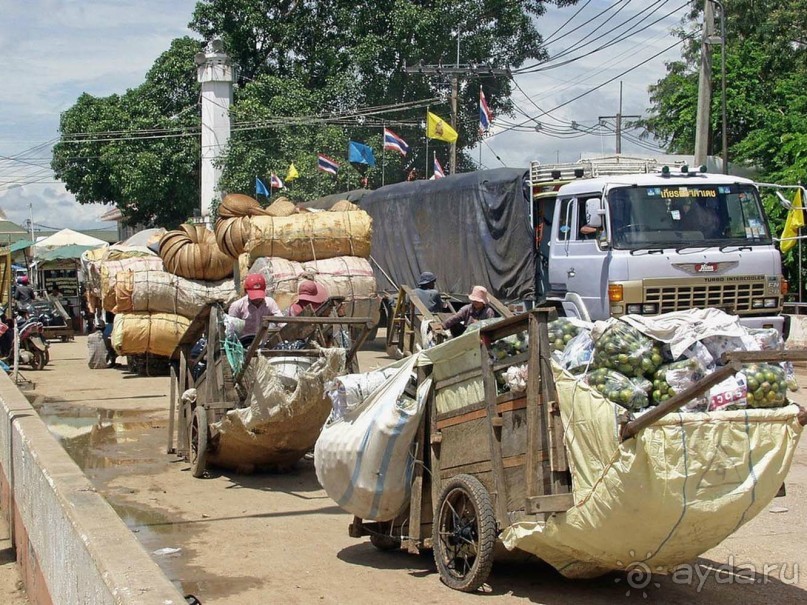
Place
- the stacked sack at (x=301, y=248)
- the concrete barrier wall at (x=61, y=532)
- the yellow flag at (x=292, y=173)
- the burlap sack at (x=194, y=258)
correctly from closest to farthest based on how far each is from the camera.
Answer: the concrete barrier wall at (x=61, y=532) < the stacked sack at (x=301, y=248) < the burlap sack at (x=194, y=258) < the yellow flag at (x=292, y=173)

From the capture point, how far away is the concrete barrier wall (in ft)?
11.6

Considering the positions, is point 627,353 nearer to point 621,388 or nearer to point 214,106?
point 621,388

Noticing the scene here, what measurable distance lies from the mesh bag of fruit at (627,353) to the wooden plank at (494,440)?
0.68m

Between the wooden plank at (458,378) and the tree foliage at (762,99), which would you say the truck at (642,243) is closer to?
the wooden plank at (458,378)

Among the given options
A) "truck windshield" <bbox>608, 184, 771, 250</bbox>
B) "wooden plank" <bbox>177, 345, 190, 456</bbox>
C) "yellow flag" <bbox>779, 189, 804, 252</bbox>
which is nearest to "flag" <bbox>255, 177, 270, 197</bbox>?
"yellow flag" <bbox>779, 189, 804, 252</bbox>

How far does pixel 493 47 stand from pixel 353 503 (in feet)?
102

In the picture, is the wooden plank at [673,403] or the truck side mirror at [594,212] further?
the truck side mirror at [594,212]

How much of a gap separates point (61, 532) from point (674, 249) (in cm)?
906

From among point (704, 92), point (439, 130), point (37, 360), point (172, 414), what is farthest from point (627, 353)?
point (439, 130)

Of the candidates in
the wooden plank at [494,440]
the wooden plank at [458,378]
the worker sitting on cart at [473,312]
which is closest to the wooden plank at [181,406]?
the worker sitting on cart at [473,312]

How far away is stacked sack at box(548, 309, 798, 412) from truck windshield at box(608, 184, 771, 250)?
293 inches

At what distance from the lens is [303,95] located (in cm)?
3547

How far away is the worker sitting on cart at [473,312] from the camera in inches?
366

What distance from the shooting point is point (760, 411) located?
4738 millimetres
